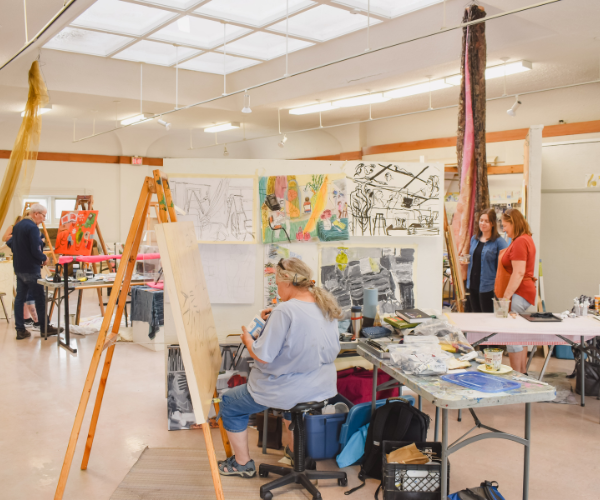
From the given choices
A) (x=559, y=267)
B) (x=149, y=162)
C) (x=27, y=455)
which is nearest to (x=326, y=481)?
(x=27, y=455)

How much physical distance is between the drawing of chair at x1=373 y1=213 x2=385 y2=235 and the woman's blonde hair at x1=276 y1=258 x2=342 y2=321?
116 cm

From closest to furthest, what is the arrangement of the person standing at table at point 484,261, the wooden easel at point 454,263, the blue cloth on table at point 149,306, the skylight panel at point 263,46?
the wooden easel at point 454,263 → the person standing at table at point 484,261 → the blue cloth on table at point 149,306 → the skylight panel at point 263,46

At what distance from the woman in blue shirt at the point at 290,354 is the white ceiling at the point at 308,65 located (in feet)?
9.72

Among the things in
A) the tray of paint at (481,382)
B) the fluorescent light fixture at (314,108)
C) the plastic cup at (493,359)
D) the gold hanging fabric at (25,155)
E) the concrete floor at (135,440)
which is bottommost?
the concrete floor at (135,440)

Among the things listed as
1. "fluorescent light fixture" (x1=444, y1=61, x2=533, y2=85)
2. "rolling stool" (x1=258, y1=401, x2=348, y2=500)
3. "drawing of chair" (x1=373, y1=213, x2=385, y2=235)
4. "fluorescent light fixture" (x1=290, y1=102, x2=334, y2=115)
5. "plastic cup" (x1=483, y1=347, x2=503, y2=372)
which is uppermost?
"fluorescent light fixture" (x1=290, y1=102, x2=334, y2=115)

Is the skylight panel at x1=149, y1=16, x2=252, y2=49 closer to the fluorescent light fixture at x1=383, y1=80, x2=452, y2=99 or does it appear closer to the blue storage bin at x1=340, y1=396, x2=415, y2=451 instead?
the fluorescent light fixture at x1=383, y1=80, x2=452, y2=99

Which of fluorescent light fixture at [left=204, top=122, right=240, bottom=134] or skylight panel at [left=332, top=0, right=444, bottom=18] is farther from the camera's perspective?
fluorescent light fixture at [left=204, top=122, right=240, bottom=134]

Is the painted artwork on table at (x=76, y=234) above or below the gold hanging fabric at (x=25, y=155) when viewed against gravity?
below

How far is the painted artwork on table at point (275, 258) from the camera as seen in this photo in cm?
382

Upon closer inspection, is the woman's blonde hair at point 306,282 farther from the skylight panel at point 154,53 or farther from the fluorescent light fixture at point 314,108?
the fluorescent light fixture at point 314,108

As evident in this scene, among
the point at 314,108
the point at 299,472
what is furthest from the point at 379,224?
the point at 314,108

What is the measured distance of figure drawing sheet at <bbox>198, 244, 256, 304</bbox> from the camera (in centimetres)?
378

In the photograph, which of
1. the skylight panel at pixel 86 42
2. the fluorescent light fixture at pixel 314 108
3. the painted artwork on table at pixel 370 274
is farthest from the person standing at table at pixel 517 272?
the skylight panel at pixel 86 42

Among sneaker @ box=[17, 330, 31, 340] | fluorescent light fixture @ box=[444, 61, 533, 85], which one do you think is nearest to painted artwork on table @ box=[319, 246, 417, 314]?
fluorescent light fixture @ box=[444, 61, 533, 85]
